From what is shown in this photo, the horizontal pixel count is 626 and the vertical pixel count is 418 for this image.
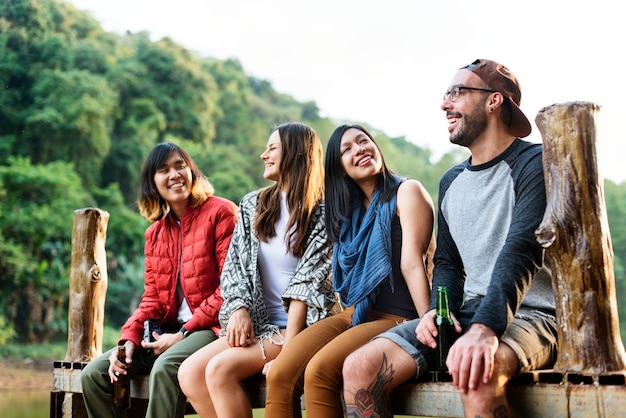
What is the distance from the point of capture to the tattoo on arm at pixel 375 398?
2322 millimetres

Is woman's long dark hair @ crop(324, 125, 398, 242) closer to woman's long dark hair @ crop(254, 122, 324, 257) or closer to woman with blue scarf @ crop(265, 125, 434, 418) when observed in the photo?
woman with blue scarf @ crop(265, 125, 434, 418)

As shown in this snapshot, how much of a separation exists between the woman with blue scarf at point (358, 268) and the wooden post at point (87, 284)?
1769 mm

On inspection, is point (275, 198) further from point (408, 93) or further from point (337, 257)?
point (408, 93)

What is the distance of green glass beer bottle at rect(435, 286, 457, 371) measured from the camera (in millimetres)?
2367

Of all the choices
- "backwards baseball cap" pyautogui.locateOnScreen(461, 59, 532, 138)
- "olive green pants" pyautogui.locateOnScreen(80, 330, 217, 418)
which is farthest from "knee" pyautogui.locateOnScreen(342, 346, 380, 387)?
"olive green pants" pyautogui.locateOnScreen(80, 330, 217, 418)

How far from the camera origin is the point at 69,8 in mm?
21609

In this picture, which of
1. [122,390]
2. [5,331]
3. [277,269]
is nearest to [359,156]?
[277,269]

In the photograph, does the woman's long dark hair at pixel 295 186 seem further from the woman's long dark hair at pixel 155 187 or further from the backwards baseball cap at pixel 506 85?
the backwards baseball cap at pixel 506 85

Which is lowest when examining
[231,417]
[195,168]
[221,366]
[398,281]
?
[231,417]

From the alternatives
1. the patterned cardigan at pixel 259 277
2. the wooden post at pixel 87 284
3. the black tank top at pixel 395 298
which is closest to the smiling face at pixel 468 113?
the black tank top at pixel 395 298

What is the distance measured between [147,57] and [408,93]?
15553mm

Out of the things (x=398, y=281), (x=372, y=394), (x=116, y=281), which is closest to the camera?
(x=372, y=394)

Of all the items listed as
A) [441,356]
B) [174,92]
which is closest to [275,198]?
[441,356]

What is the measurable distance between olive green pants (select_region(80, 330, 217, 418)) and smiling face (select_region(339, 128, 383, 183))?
0.93 meters
